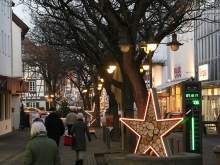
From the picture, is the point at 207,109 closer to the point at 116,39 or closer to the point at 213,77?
the point at 213,77

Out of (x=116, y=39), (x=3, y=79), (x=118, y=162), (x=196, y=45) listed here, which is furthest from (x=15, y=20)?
(x=118, y=162)

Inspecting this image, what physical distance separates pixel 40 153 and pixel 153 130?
687cm

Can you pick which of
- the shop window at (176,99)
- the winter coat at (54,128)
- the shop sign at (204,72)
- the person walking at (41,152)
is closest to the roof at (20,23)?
the shop window at (176,99)

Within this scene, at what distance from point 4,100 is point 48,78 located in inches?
1158

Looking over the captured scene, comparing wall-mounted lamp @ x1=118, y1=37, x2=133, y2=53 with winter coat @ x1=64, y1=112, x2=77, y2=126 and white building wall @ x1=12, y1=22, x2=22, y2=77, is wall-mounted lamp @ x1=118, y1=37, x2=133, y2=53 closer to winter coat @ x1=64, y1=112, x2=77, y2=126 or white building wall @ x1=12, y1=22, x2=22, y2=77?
winter coat @ x1=64, y1=112, x2=77, y2=126

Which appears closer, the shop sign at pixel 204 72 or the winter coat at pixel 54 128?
the winter coat at pixel 54 128

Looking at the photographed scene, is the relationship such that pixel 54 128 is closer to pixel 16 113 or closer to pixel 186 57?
pixel 16 113

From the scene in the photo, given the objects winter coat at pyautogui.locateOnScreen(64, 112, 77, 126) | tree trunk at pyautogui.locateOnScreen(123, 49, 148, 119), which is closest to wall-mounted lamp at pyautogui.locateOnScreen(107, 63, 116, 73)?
winter coat at pyautogui.locateOnScreen(64, 112, 77, 126)

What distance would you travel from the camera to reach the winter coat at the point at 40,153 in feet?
27.9

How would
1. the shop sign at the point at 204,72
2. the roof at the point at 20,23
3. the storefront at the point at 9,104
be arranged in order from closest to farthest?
the storefront at the point at 9,104, the shop sign at the point at 204,72, the roof at the point at 20,23

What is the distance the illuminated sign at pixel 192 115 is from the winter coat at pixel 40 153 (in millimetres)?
10234

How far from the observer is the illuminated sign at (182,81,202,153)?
18391mm

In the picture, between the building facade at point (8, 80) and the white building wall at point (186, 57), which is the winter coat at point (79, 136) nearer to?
the building facade at point (8, 80)

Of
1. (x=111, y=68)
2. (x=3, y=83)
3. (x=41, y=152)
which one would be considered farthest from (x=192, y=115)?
(x=3, y=83)
